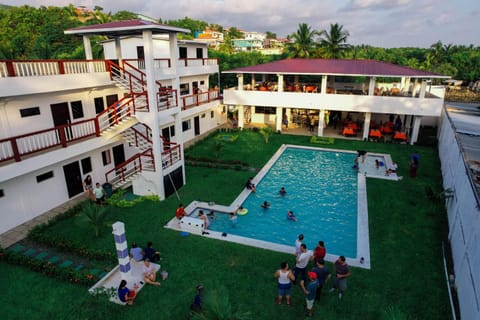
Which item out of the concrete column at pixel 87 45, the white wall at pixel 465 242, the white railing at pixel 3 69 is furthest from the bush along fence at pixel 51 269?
the white wall at pixel 465 242

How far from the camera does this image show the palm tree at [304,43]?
163 ft

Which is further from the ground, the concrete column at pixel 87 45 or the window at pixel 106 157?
the concrete column at pixel 87 45

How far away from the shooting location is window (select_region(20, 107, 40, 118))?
14.7 m

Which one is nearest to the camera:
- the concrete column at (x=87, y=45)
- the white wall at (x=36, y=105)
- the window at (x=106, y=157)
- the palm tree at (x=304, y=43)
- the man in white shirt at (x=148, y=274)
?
the man in white shirt at (x=148, y=274)

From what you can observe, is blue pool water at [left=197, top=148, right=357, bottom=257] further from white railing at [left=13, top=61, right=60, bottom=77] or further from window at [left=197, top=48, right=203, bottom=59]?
window at [left=197, top=48, right=203, bottom=59]

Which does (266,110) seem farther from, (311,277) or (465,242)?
(311,277)

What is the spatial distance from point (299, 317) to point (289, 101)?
2285 centimetres

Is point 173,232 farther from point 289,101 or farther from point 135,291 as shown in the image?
point 289,101

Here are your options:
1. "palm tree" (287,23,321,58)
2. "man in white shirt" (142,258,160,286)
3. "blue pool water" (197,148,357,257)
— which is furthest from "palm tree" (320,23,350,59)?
"man in white shirt" (142,258,160,286)

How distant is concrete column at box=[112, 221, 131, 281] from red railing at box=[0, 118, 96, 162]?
A: 249 inches

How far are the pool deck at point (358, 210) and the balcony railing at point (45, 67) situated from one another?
9128mm

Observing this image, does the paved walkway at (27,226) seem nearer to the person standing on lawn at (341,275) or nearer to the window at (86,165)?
the window at (86,165)

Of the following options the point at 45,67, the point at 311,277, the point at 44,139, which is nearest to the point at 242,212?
the point at 311,277

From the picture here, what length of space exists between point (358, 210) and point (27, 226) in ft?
52.9
